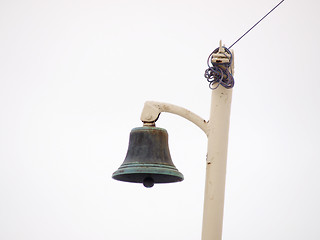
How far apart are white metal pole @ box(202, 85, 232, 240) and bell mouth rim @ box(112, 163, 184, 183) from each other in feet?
2.10

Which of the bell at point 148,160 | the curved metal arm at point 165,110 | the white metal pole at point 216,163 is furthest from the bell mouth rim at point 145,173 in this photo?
the white metal pole at point 216,163

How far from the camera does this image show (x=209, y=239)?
18.6ft

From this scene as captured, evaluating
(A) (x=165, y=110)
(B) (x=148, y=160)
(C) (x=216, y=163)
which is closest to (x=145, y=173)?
(B) (x=148, y=160)

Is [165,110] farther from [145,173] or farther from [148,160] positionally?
[145,173]

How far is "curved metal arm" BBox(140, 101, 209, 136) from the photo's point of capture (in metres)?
6.05

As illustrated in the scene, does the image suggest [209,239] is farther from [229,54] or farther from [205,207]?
[229,54]

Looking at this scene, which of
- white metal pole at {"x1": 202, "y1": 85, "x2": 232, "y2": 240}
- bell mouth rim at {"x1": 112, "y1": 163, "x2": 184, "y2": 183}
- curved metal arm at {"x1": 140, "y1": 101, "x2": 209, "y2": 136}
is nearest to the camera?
white metal pole at {"x1": 202, "y1": 85, "x2": 232, "y2": 240}

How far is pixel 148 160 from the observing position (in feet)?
21.0

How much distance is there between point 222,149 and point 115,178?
1.45 meters

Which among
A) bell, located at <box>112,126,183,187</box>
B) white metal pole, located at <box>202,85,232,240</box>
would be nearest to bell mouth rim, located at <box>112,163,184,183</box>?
bell, located at <box>112,126,183,187</box>

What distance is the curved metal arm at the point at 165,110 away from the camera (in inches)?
238

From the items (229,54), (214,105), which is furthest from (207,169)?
(229,54)

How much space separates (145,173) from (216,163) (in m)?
0.87

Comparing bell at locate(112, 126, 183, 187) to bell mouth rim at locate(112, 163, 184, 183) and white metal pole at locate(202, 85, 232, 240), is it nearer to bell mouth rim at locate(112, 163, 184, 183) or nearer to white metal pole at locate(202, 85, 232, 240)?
bell mouth rim at locate(112, 163, 184, 183)
